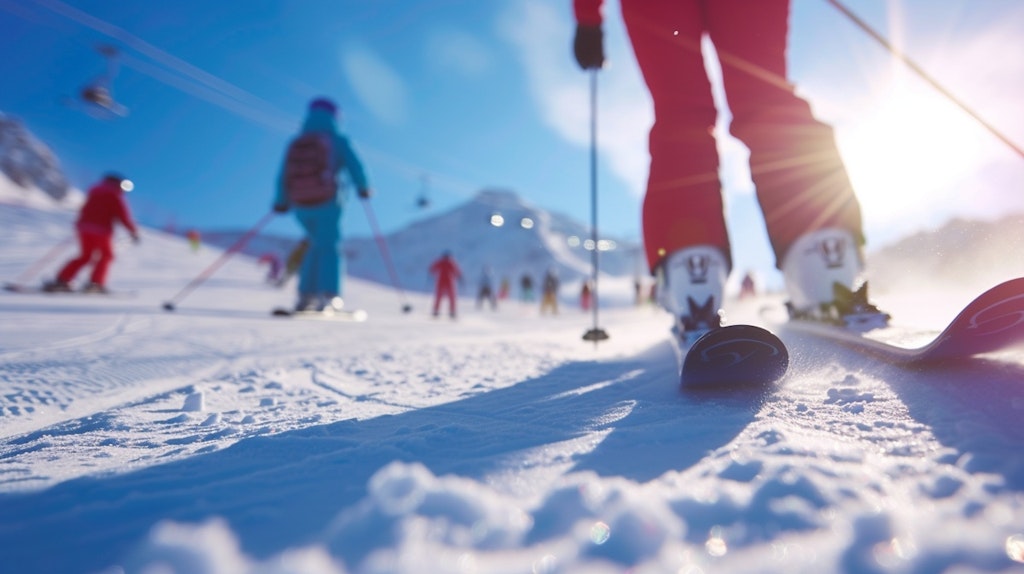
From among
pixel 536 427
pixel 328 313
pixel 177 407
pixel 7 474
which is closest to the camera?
pixel 7 474

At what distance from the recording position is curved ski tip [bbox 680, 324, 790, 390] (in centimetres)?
93

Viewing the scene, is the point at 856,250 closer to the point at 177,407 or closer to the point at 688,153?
the point at 688,153

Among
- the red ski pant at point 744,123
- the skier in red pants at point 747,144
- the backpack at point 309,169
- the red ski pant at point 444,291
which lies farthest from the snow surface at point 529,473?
the red ski pant at point 444,291

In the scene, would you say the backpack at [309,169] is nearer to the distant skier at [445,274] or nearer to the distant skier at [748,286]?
the distant skier at [445,274]

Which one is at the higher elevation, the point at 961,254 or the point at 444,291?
the point at 444,291

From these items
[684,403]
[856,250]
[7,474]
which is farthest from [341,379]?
[856,250]

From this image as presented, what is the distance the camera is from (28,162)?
55.4 meters

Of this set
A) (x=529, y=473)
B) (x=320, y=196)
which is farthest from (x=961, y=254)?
(x=320, y=196)

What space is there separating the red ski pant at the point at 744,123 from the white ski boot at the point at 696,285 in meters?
0.08

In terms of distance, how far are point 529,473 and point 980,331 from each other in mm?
986

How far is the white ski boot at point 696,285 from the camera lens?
1256 millimetres

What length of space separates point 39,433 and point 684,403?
1244 mm

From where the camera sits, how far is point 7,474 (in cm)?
63

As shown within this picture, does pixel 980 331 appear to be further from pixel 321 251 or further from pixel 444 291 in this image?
pixel 444 291
